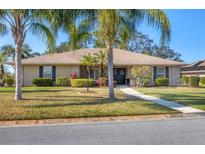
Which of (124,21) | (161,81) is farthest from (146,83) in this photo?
(124,21)

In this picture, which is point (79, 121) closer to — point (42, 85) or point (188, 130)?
point (188, 130)

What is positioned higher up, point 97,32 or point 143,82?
point 97,32

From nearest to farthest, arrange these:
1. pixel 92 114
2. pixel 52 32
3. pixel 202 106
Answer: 1. pixel 92 114
2. pixel 202 106
3. pixel 52 32

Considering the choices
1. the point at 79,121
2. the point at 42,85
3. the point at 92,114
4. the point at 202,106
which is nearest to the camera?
the point at 79,121

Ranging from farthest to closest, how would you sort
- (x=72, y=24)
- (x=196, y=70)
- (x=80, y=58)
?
(x=196, y=70) → (x=80, y=58) → (x=72, y=24)

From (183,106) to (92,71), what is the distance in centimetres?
1832

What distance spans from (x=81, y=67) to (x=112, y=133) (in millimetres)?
22926

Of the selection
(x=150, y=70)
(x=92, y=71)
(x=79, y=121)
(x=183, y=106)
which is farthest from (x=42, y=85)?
(x=79, y=121)

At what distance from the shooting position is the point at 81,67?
103 ft

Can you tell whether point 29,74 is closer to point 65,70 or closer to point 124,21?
point 65,70

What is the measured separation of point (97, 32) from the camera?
1662 centimetres

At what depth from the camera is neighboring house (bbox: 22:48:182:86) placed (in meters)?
30.6

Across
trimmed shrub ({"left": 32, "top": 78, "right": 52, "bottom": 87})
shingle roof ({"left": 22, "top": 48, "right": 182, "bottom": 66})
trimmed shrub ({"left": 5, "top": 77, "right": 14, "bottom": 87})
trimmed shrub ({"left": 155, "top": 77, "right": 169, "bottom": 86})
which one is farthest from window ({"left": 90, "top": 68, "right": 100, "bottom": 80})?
trimmed shrub ({"left": 5, "top": 77, "right": 14, "bottom": 87})

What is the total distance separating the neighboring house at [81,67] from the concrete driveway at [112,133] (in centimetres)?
2059
